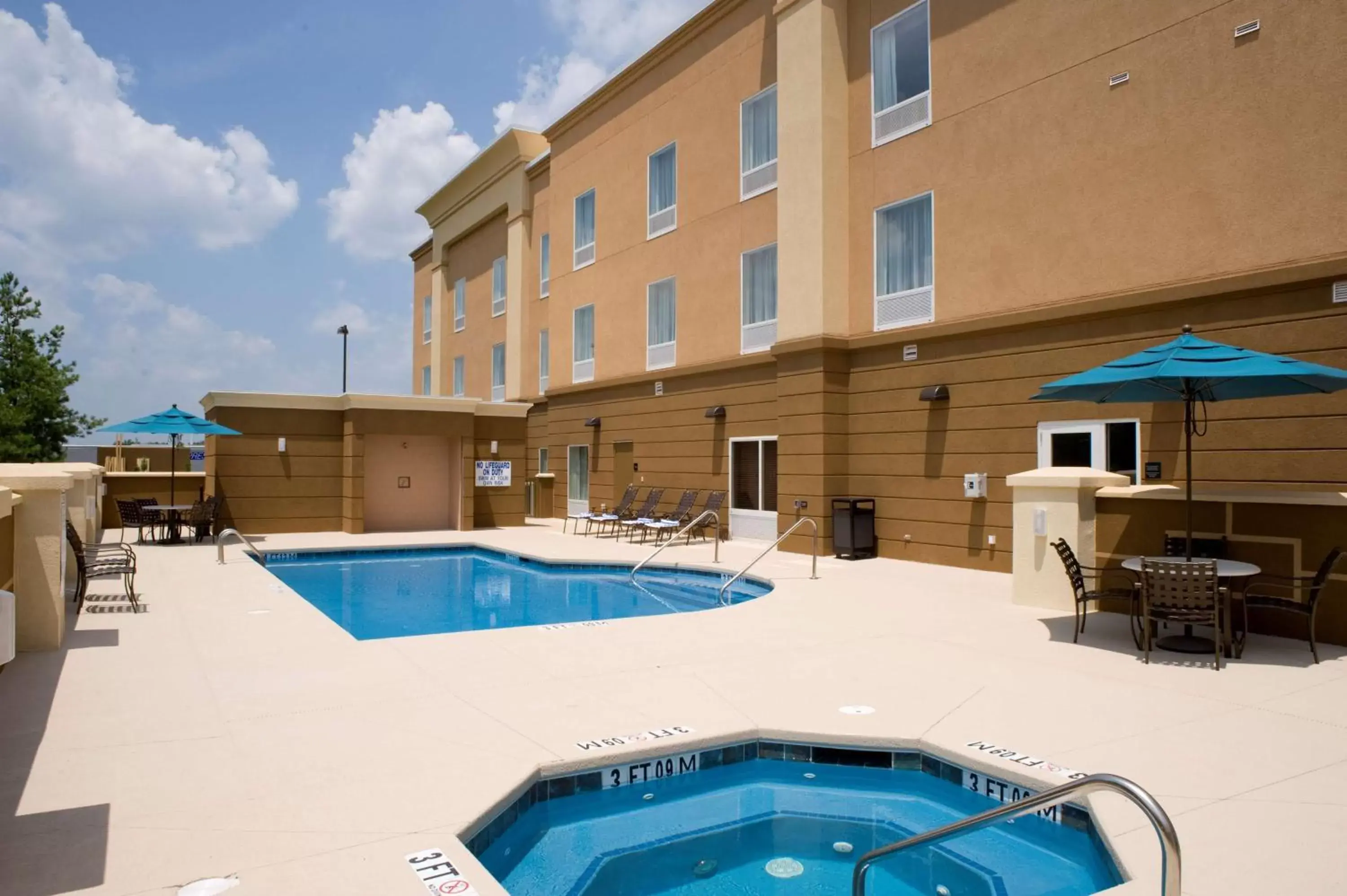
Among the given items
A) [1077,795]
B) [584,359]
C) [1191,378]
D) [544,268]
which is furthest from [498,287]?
[1077,795]

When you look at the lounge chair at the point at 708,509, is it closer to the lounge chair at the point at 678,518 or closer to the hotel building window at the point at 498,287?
the lounge chair at the point at 678,518

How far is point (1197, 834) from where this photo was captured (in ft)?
11.3

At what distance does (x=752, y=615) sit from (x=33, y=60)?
17.0m

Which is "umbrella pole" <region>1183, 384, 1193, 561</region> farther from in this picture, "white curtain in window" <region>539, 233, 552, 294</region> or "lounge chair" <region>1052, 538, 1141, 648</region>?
"white curtain in window" <region>539, 233, 552, 294</region>

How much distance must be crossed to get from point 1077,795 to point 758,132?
48.5ft

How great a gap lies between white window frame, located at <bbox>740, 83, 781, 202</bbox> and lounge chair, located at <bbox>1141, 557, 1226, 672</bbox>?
9.92m

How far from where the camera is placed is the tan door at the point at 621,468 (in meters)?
19.7

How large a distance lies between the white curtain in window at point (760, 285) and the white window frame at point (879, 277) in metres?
2.26

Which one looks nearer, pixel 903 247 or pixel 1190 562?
pixel 1190 562

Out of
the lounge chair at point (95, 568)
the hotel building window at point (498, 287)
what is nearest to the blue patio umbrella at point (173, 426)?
the lounge chair at point (95, 568)

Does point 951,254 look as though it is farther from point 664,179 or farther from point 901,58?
point 664,179

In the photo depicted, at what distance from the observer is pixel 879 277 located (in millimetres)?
13469

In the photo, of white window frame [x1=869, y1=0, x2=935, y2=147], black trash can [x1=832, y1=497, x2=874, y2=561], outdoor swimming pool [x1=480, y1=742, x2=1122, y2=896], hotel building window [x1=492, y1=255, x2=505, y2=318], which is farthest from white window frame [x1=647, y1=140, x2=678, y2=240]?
outdoor swimming pool [x1=480, y1=742, x2=1122, y2=896]

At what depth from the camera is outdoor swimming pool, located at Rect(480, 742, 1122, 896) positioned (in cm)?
369
